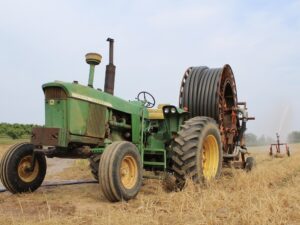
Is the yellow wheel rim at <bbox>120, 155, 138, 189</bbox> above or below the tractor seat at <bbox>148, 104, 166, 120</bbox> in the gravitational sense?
below

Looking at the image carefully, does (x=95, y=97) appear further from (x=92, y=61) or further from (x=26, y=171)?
(x=26, y=171)

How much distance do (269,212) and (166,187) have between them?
129 inches

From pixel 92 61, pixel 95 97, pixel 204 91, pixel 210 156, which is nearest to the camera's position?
pixel 95 97

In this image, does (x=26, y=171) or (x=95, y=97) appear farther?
(x=26, y=171)

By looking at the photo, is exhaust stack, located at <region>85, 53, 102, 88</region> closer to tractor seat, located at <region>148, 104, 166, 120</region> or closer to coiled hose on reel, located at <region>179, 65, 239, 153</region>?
tractor seat, located at <region>148, 104, 166, 120</region>

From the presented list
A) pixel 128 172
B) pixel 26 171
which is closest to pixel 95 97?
pixel 128 172

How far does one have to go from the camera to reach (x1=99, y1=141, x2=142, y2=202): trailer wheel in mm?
5711

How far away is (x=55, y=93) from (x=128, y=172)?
1730 millimetres

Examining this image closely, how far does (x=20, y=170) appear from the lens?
7016mm

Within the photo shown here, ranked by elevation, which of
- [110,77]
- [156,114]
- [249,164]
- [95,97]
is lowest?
[249,164]

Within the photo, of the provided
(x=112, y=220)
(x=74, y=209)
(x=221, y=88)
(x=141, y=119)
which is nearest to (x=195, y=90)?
(x=221, y=88)

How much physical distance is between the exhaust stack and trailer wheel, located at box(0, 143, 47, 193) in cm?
159

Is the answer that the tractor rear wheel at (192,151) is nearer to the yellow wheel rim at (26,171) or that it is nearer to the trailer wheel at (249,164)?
the yellow wheel rim at (26,171)

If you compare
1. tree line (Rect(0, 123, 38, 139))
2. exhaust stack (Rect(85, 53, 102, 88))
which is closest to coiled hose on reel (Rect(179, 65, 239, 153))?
exhaust stack (Rect(85, 53, 102, 88))
